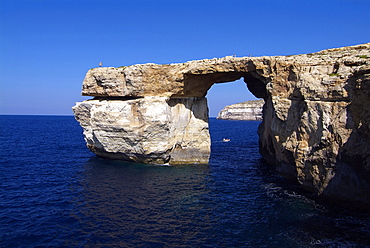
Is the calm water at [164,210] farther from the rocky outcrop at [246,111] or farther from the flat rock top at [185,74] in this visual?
the rocky outcrop at [246,111]

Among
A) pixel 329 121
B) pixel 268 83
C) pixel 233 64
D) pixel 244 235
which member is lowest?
pixel 244 235

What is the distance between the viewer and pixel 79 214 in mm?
20031

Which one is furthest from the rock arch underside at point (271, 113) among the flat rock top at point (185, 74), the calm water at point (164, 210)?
the calm water at point (164, 210)

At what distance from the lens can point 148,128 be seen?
105 feet

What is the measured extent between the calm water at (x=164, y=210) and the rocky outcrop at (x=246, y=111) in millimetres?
142743

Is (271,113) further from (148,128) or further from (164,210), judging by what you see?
(164,210)

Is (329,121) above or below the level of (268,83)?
below

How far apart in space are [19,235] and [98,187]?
354 inches

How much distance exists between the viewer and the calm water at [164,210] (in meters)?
16.6

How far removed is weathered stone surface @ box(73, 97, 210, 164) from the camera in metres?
32.1

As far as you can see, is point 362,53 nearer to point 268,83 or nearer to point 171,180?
point 268,83

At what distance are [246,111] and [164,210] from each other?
16606 centimetres

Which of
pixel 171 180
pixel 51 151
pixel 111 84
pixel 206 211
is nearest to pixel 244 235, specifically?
pixel 206 211

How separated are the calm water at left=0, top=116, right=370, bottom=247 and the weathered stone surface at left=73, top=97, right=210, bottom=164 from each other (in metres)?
2.46
